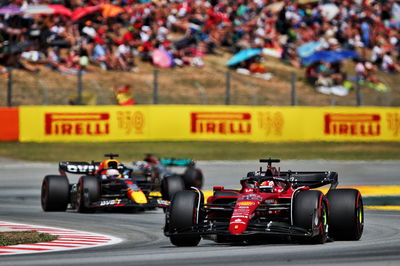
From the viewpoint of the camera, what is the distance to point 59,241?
12.2 meters

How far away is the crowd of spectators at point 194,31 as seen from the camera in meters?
33.8

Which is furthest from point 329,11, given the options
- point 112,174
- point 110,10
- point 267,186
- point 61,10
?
point 267,186

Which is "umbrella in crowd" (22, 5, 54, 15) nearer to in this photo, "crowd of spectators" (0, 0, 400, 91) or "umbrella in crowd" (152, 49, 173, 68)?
"crowd of spectators" (0, 0, 400, 91)

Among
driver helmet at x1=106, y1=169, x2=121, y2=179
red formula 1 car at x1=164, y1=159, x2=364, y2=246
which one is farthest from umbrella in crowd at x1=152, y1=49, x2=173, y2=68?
red formula 1 car at x1=164, y1=159, x2=364, y2=246

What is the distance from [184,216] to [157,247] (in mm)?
492

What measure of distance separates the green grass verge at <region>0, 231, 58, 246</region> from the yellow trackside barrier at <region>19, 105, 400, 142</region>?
1820 cm

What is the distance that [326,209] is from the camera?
37.6ft

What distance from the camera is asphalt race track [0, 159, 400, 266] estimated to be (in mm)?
9469

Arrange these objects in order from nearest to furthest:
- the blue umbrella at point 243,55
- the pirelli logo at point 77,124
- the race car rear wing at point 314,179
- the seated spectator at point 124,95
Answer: the race car rear wing at point 314,179
the pirelli logo at point 77,124
the seated spectator at point 124,95
the blue umbrella at point 243,55

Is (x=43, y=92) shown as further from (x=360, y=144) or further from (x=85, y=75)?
(x=360, y=144)

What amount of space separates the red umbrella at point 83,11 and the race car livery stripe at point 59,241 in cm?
2024

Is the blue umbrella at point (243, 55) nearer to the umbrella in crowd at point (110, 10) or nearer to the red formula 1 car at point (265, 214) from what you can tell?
the umbrella in crowd at point (110, 10)

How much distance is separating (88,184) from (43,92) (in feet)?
51.4

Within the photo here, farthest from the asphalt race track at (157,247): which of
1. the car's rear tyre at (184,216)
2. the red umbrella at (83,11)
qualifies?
the red umbrella at (83,11)
